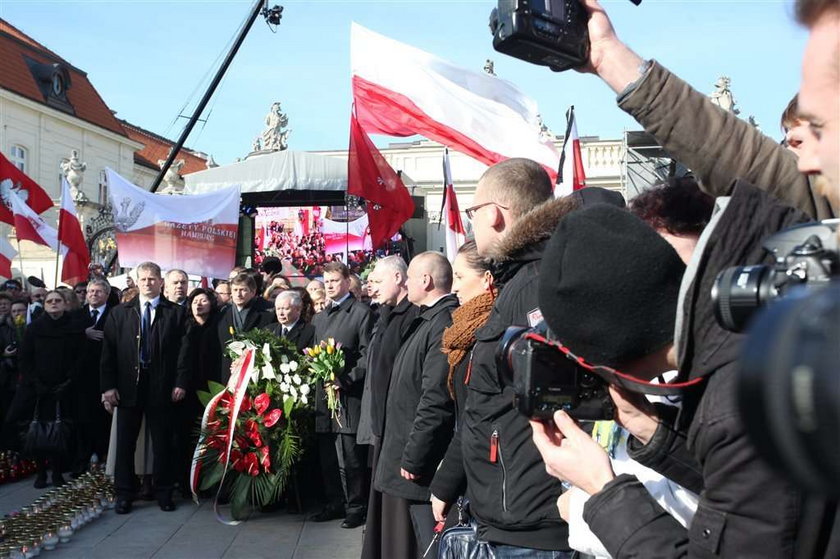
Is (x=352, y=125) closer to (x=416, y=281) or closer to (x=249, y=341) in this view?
(x=249, y=341)

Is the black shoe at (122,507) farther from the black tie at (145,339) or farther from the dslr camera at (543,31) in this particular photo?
the dslr camera at (543,31)

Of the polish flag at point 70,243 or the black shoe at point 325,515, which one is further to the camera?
the polish flag at point 70,243

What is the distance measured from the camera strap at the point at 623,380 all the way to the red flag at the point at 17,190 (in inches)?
458

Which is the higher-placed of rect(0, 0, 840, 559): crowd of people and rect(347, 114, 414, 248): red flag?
rect(347, 114, 414, 248): red flag

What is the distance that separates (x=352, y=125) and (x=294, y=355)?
6.78 feet


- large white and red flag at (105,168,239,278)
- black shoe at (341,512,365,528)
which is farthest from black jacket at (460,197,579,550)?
large white and red flag at (105,168,239,278)

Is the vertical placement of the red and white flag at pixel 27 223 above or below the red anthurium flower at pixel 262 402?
above

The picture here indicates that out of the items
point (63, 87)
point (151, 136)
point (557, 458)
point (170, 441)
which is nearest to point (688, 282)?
point (557, 458)

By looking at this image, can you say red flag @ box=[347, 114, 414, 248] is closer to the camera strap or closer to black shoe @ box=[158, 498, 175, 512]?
black shoe @ box=[158, 498, 175, 512]

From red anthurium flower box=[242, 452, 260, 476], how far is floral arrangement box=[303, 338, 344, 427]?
719 millimetres

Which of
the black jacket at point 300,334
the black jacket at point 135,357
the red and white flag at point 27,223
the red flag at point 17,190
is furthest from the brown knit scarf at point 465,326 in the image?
the red and white flag at point 27,223

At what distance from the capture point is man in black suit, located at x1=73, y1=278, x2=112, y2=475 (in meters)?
8.95

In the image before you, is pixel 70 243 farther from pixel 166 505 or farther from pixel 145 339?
pixel 166 505

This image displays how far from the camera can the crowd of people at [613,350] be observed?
1.28 meters
